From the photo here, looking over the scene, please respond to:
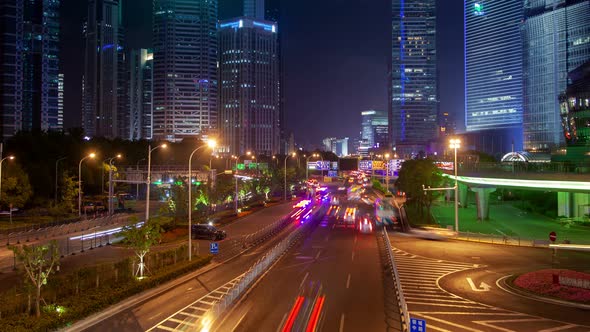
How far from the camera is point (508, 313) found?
22.6 m

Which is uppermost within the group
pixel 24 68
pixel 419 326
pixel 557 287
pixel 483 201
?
pixel 24 68

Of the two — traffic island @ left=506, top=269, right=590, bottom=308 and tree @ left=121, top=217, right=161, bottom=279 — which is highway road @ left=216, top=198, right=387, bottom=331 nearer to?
tree @ left=121, top=217, right=161, bottom=279

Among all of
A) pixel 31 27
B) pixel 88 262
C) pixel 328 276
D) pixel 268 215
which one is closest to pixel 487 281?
pixel 328 276

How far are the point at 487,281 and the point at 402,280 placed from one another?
5334 millimetres

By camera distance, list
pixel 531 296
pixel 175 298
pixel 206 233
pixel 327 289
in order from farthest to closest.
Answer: pixel 206 233 < pixel 327 289 < pixel 531 296 < pixel 175 298

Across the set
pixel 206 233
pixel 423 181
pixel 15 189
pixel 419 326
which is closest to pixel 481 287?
pixel 419 326

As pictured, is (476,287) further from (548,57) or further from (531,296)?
(548,57)

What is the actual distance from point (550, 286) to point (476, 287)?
3950mm

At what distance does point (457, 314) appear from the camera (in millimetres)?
22141

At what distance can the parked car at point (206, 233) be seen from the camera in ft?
152

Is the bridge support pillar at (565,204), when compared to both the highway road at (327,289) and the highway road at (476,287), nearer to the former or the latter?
the highway road at (476,287)

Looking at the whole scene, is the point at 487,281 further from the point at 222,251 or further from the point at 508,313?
the point at 222,251

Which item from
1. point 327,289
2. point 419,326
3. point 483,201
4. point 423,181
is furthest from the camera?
point 423,181

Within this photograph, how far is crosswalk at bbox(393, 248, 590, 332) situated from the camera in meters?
20.4
